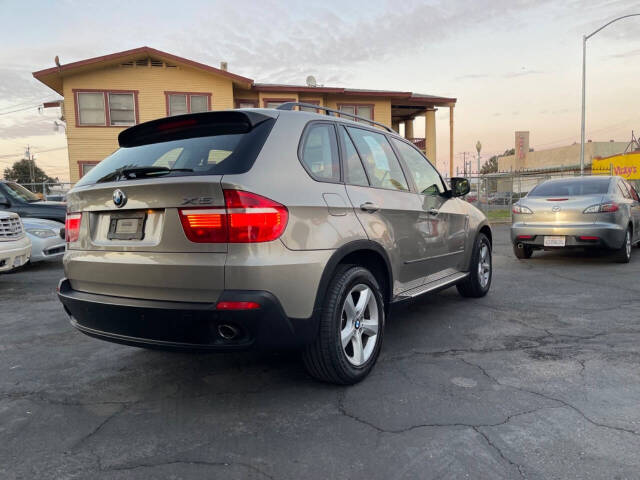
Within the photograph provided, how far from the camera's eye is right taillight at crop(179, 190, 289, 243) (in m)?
2.56

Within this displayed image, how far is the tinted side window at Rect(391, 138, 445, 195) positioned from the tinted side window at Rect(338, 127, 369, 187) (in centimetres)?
86

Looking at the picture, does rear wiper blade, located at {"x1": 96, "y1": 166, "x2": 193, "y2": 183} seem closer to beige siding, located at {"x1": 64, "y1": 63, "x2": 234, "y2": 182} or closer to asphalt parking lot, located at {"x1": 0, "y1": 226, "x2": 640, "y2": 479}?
asphalt parking lot, located at {"x1": 0, "y1": 226, "x2": 640, "y2": 479}

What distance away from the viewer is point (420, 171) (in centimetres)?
457

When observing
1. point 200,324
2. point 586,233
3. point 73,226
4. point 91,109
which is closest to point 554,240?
point 586,233

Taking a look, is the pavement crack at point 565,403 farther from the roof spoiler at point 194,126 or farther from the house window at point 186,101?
the house window at point 186,101

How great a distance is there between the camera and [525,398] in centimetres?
296

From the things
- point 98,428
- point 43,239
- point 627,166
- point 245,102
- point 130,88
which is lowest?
point 98,428

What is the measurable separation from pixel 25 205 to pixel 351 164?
872 centimetres

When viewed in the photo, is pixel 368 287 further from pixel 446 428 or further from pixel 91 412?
pixel 91 412

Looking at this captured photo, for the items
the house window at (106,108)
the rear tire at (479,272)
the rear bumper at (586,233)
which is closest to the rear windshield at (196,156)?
the rear tire at (479,272)

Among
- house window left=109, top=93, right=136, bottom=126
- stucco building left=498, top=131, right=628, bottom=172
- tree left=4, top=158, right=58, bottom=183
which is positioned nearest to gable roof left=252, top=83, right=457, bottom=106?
house window left=109, top=93, right=136, bottom=126

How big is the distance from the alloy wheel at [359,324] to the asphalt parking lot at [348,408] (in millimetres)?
205

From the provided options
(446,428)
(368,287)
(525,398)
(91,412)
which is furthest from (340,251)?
(91,412)

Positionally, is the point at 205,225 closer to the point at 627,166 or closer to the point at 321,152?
the point at 321,152
